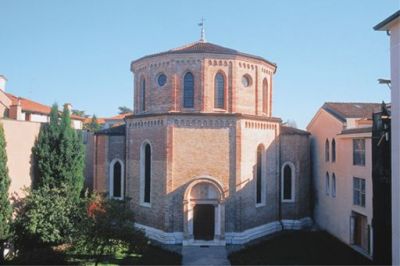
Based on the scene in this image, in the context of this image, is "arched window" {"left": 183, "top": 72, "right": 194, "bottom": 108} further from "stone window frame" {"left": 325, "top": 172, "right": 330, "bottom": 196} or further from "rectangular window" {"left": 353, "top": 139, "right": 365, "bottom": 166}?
"stone window frame" {"left": 325, "top": 172, "right": 330, "bottom": 196}

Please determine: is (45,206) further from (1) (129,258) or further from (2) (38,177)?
(1) (129,258)

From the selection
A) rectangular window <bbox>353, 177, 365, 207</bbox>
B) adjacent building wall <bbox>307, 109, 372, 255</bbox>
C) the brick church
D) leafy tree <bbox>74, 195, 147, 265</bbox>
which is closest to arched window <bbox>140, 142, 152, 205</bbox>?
the brick church

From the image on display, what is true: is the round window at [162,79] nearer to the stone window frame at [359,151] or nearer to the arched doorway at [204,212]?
the arched doorway at [204,212]

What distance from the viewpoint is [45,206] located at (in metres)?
20.1

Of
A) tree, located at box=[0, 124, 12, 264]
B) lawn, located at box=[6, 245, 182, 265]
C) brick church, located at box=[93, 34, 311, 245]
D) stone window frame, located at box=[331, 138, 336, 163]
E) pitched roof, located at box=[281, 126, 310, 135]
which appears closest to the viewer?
lawn, located at box=[6, 245, 182, 265]

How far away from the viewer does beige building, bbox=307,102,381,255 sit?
19859mm

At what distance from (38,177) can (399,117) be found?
19.8m

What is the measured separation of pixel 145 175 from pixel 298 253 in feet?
34.4

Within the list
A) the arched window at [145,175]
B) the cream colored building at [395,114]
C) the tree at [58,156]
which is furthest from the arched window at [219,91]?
the cream colored building at [395,114]

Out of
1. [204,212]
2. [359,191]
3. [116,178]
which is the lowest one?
[204,212]

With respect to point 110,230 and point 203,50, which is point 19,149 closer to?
point 110,230

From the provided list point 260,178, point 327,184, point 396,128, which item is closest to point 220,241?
point 260,178

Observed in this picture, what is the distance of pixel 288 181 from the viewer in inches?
1046

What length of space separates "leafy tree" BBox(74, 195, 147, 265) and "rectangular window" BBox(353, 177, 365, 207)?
1223cm
